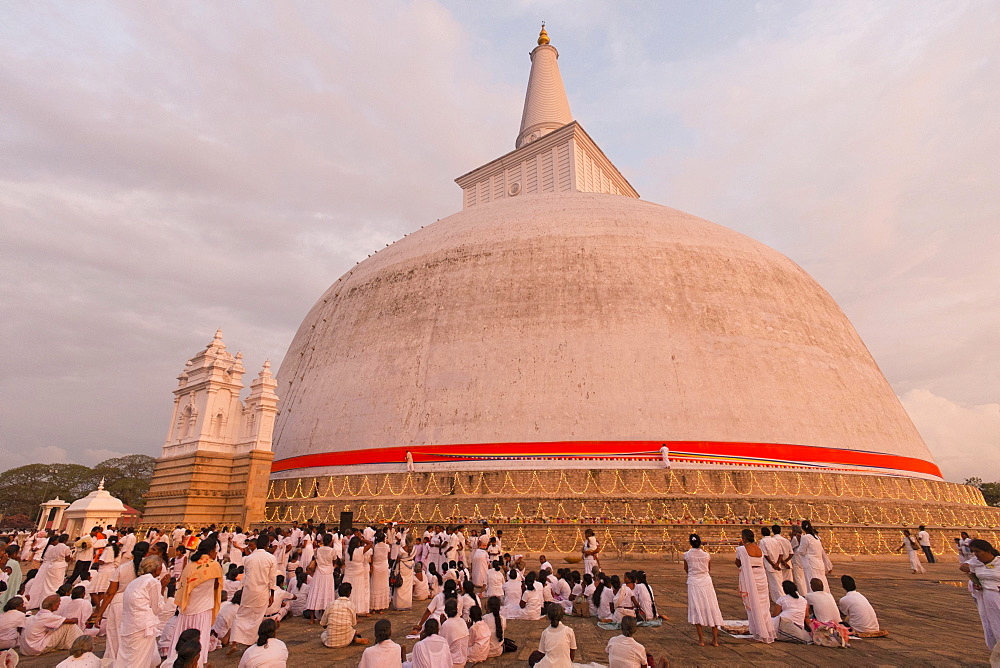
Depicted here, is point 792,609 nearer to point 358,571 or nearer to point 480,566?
point 480,566

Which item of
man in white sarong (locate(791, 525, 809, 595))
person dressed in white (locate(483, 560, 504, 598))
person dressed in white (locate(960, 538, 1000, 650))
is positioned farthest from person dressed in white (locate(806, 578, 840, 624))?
person dressed in white (locate(483, 560, 504, 598))

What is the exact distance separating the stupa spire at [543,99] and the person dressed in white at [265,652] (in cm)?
3626

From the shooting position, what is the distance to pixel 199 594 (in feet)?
21.3

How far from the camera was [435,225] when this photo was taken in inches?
1099

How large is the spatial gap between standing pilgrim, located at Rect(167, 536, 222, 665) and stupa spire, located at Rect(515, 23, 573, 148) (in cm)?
3509

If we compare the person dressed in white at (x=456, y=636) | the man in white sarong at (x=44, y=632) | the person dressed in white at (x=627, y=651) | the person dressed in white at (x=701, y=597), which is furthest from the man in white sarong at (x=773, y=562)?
the man in white sarong at (x=44, y=632)

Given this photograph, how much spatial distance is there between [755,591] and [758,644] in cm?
71

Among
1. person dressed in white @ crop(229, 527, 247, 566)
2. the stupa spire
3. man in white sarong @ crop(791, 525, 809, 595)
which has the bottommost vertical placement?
man in white sarong @ crop(791, 525, 809, 595)

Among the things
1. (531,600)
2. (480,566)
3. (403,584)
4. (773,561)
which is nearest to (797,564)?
(773,561)

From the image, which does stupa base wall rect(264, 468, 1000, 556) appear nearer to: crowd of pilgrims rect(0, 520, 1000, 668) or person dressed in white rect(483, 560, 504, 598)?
crowd of pilgrims rect(0, 520, 1000, 668)

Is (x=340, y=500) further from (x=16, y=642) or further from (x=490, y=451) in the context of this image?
(x=16, y=642)

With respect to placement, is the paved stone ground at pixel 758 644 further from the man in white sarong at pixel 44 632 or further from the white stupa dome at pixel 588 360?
the white stupa dome at pixel 588 360

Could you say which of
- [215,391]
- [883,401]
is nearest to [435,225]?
[215,391]

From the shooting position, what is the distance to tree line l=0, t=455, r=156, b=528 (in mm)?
52562
